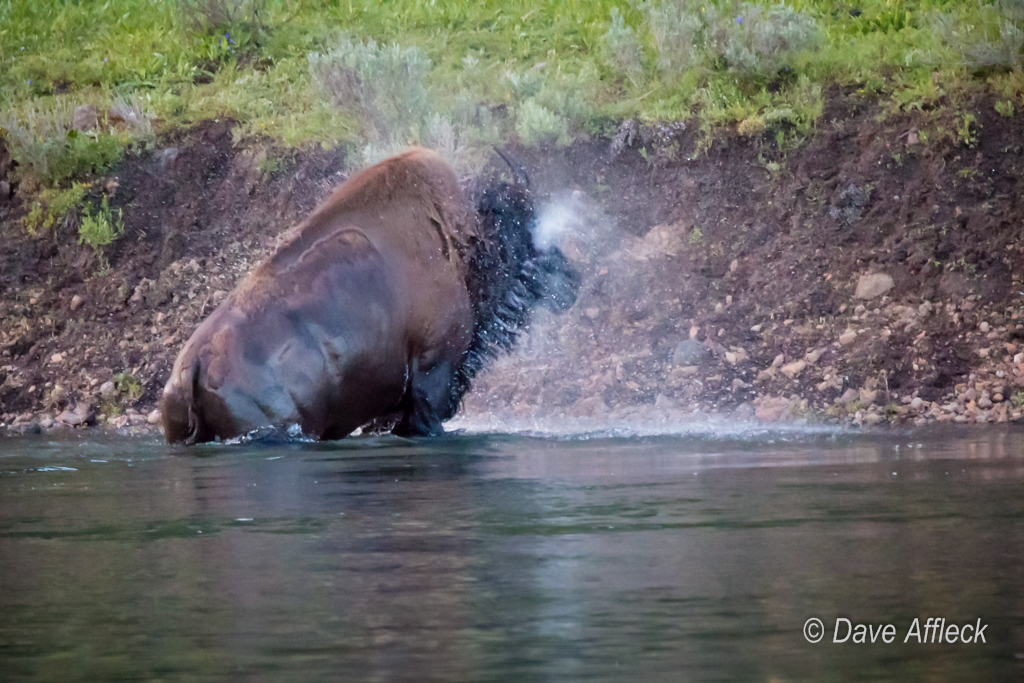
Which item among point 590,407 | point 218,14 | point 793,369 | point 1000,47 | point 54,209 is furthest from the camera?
point 218,14

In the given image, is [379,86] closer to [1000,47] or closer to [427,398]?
[427,398]

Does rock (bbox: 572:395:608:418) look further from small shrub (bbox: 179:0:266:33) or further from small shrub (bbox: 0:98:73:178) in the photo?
small shrub (bbox: 179:0:266:33)

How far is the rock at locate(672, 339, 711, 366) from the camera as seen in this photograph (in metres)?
9.76

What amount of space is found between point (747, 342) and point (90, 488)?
545cm

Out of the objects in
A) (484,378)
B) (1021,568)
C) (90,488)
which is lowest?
(484,378)

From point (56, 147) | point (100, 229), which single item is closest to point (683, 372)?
point (100, 229)

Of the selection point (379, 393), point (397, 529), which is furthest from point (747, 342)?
point (397, 529)

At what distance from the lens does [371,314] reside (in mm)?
7559

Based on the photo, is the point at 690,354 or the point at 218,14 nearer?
the point at 690,354

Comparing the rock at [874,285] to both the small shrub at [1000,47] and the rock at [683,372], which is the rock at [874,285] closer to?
the rock at [683,372]

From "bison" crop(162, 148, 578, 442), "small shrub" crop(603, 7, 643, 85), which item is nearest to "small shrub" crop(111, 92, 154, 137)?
"small shrub" crop(603, 7, 643, 85)

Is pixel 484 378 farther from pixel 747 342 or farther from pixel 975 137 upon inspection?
pixel 975 137

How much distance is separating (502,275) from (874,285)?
3088mm

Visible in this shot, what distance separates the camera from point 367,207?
7.77 meters
